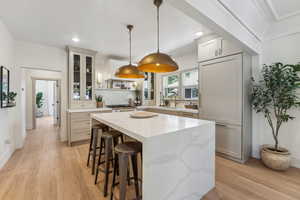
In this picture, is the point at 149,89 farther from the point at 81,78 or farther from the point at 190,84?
the point at 81,78

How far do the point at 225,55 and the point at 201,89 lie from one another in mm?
834

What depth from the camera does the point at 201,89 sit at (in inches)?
122

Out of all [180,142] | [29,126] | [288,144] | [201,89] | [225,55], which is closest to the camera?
[180,142]

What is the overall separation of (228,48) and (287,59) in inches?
39.3

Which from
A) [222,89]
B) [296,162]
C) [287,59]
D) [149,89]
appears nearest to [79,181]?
Answer: [222,89]

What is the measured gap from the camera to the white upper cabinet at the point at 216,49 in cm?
258

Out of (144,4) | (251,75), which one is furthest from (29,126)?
(251,75)

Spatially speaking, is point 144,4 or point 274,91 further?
point 274,91

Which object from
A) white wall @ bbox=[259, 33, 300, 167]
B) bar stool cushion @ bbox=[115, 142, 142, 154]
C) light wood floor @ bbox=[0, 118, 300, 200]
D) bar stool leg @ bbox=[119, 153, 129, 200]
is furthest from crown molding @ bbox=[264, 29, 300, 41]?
bar stool leg @ bbox=[119, 153, 129, 200]

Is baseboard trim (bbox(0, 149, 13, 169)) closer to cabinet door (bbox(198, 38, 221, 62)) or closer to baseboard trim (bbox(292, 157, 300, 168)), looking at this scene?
cabinet door (bbox(198, 38, 221, 62))

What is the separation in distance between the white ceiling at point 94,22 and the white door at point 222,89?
2.63ft

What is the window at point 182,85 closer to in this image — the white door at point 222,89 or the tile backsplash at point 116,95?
the white door at point 222,89

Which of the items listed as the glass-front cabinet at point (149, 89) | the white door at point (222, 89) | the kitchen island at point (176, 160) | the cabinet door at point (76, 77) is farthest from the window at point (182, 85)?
the cabinet door at point (76, 77)

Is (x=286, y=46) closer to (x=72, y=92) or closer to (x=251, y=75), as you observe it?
(x=251, y=75)
